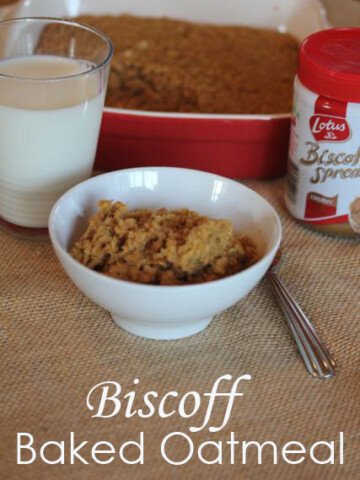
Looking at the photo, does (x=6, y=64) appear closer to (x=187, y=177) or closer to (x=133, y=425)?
(x=187, y=177)

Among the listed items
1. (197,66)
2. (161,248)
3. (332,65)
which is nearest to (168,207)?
(161,248)

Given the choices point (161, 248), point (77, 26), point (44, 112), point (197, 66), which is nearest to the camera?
point (161, 248)

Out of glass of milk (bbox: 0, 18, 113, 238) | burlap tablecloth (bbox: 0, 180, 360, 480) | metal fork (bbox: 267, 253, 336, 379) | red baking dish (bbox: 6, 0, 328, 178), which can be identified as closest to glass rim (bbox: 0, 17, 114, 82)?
glass of milk (bbox: 0, 18, 113, 238)

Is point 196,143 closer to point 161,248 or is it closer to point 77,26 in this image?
point 77,26

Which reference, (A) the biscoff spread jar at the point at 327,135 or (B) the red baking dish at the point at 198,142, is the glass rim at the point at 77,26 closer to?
(B) the red baking dish at the point at 198,142

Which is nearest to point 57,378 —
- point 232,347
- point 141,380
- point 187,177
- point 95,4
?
point 141,380

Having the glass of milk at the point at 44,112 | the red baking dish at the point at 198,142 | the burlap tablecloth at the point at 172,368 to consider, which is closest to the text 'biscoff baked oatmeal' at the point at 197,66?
the red baking dish at the point at 198,142
